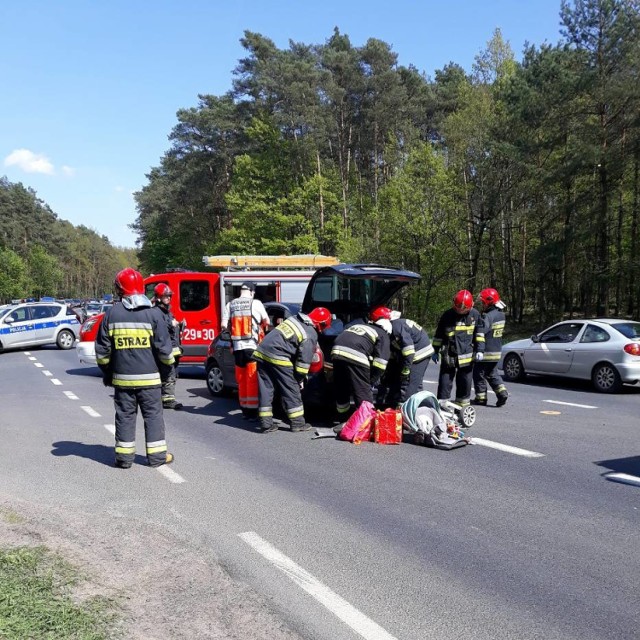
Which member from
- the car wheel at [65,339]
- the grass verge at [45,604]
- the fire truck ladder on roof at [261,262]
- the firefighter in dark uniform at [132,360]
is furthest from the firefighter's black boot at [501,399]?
the car wheel at [65,339]

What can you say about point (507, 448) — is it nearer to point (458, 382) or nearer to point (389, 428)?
point (389, 428)

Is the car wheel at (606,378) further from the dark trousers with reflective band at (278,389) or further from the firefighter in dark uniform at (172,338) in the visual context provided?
the firefighter in dark uniform at (172,338)

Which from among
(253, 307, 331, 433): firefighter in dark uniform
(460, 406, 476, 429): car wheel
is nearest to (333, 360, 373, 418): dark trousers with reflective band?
(253, 307, 331, 433): firefighter in dark uniform

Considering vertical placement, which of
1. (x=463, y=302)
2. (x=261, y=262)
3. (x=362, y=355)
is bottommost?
(x=362, y=355)

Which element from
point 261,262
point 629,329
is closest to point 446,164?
point 261,262

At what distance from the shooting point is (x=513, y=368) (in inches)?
579

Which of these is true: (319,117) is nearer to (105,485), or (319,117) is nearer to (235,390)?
(235,390)

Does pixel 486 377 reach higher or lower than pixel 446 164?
lower

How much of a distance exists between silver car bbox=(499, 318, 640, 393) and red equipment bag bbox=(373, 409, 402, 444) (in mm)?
6487

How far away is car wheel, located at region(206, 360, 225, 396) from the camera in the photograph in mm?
11883

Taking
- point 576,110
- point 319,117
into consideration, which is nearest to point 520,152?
point 576,110

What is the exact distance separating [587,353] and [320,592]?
10637mm

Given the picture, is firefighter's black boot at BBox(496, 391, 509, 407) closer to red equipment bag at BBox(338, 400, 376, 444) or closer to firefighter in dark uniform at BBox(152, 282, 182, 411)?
red equipment bag at BBox(338, 400, 376, 444)

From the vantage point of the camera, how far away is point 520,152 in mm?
28078
